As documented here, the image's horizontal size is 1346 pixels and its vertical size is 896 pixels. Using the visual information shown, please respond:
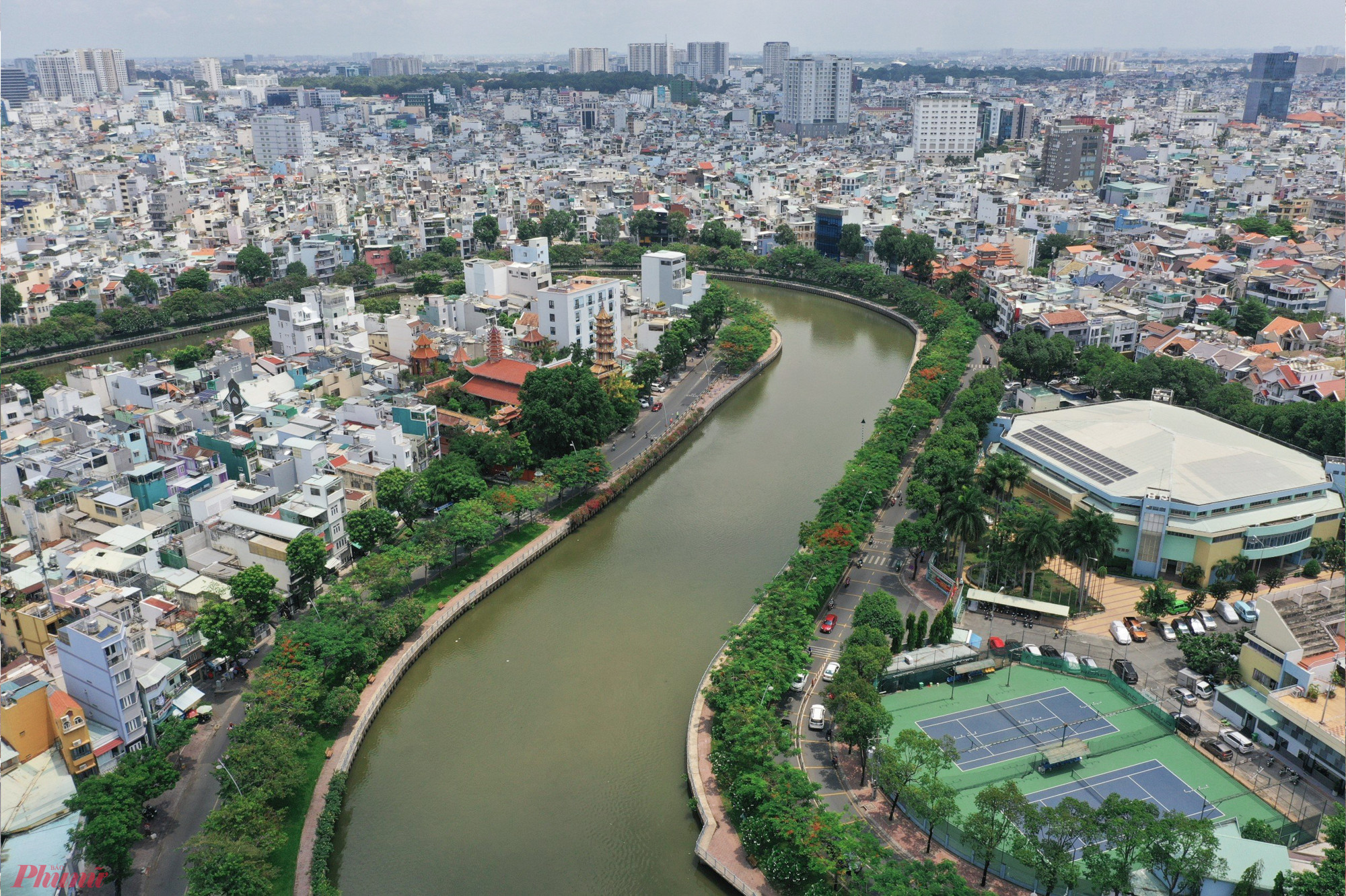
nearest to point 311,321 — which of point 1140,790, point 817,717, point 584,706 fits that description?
point 584,706

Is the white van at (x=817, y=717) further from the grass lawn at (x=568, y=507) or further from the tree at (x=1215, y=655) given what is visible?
the grass lawn at (x=568, y=507)

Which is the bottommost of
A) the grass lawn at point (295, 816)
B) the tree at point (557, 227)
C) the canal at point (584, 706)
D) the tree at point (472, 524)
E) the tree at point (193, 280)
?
the canal at point (584, 706)

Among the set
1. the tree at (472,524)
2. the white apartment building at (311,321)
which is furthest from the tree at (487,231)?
the tree at (472,524)

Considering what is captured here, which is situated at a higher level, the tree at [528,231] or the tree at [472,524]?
the tree at [528,231]

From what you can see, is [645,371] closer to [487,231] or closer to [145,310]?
[145,310]

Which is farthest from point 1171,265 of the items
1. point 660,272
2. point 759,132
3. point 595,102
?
point 595,102

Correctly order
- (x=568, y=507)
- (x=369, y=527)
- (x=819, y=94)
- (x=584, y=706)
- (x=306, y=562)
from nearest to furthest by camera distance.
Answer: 1. (x=584, y=706)
2. (x=306, y=562)
3. (x=369, y=527)
4. (x=568, y=507)
5. (x=819, y=94)

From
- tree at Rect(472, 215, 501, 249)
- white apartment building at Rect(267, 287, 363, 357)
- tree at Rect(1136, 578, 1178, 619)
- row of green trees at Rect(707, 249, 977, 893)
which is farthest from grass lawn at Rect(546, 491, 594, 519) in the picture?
tree at Rect(472, 215, 501, 249)
